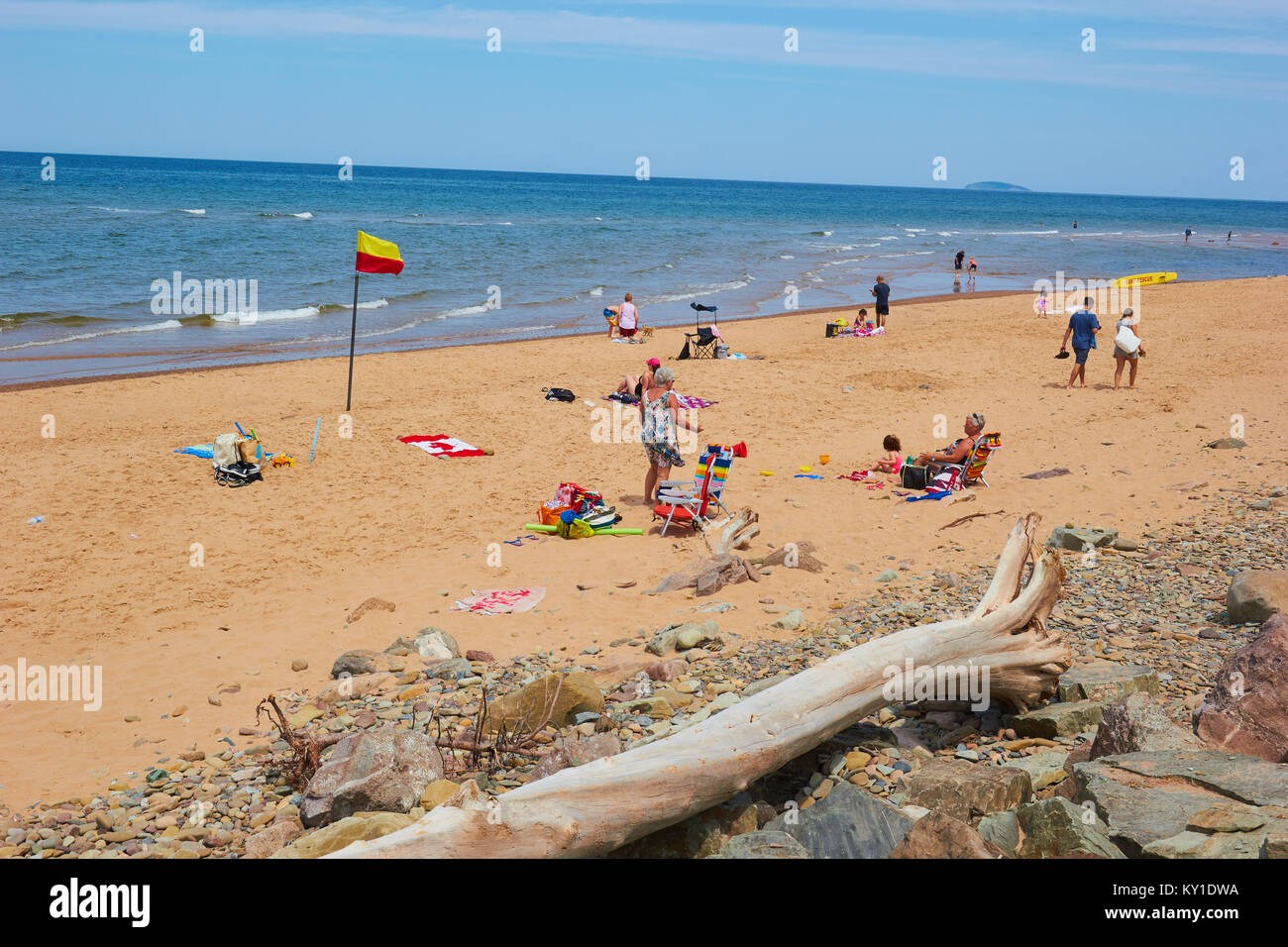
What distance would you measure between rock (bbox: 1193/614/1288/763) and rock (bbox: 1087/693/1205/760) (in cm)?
17

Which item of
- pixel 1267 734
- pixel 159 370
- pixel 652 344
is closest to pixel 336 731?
pixel 1267 734

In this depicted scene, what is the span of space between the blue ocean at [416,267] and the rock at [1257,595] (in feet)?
59.8

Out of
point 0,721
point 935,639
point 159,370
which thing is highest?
point 159,370

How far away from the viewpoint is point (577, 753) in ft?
16.0

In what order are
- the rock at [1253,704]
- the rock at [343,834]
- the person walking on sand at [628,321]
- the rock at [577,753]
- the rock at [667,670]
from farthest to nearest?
1. the person walking on sand at [628,321]
2. the rock at [667,670]
3. the rock at [577,753]
4. the rock at [1253,704]
5. the rock at [343,834]

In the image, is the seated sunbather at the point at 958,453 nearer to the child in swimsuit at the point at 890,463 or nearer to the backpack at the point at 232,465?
the child in swimsuit at the point at 890,463

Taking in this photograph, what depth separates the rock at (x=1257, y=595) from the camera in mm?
6148

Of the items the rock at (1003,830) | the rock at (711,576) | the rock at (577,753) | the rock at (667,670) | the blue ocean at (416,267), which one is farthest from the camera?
the blue ocean at (416,267)

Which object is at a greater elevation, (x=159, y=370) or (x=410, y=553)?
(x=159, y=370)

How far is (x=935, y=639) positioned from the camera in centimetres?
522

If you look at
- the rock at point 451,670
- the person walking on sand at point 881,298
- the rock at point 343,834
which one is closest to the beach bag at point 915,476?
the rock at point 451,670

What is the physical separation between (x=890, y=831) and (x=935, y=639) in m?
1.60
